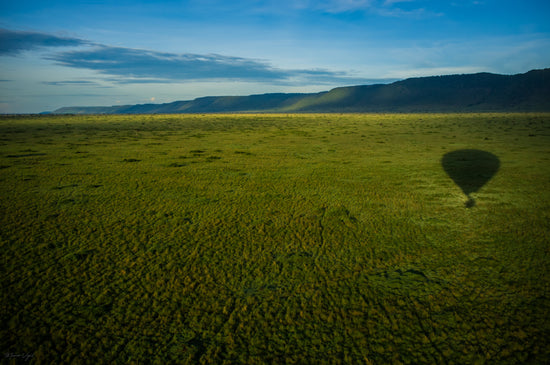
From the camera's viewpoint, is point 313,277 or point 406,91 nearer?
point 313,277

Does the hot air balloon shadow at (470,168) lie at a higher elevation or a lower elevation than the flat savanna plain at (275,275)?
higher

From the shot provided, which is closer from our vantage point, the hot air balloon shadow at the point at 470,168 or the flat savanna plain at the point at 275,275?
the flat savanna plain at the point at 275,275

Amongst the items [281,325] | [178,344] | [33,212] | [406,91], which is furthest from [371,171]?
[406,91]

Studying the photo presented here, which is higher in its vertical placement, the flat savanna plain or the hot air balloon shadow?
the hot air balloon shadow

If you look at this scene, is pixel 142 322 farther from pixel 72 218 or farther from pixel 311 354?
pixel 72 218

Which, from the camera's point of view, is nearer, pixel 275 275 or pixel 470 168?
pixel 275 275
